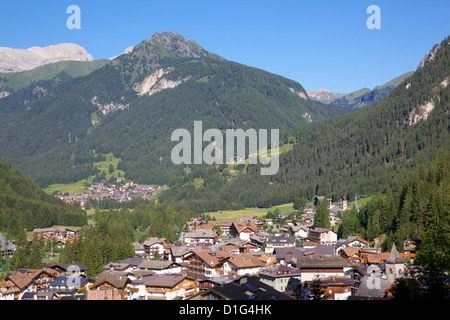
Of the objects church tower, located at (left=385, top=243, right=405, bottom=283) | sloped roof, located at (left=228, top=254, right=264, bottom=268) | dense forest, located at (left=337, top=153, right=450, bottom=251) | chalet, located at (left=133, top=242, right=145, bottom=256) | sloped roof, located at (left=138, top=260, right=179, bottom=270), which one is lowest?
chalet, located at (left=133, top=242, right=145, bottom=256)

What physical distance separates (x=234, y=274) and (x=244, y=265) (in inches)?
129

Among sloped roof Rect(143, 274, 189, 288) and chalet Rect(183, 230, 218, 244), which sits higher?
sloped roof Rect(143, 274, 189, 288)

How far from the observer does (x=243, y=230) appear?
13138cm

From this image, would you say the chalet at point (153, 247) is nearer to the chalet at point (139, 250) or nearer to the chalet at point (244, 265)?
the chalet at point (139, 250)

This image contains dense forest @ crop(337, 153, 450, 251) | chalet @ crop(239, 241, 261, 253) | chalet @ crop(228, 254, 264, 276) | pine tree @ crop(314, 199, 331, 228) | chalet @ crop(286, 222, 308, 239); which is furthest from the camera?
chalet @ crop(286, 222, 308, 239)

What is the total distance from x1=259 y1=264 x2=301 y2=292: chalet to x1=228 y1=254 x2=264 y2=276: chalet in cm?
793

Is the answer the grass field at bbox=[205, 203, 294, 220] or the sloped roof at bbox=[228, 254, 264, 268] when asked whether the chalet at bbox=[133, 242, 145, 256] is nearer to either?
the sloped roof at bbox=[228, 254, 264, 268]

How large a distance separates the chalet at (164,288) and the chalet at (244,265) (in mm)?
13895

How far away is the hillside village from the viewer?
57.7 meters

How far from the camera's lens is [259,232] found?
133 m

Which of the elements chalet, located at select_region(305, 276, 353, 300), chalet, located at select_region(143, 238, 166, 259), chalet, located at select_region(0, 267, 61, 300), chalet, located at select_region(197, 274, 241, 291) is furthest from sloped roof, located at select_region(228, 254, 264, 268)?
chalet, located at select_region(0, 267, 61, 300)
